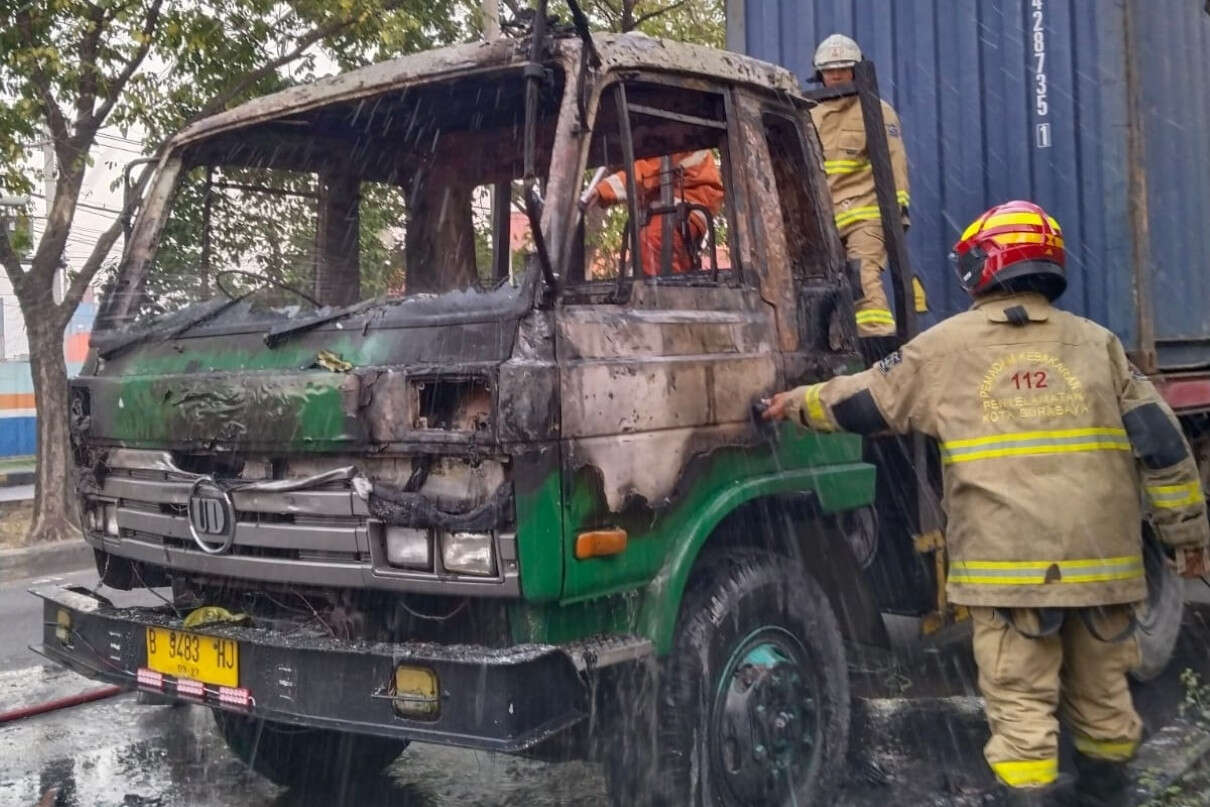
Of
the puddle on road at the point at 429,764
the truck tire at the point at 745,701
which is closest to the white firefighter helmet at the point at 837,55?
the truck tire at the point at 745,701

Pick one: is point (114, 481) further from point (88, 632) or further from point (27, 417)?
point (27, 417)

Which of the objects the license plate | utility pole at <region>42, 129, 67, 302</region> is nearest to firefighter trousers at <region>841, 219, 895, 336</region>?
the license plate

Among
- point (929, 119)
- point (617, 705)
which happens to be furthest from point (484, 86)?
point (929, 119)

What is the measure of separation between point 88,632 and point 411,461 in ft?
4.10

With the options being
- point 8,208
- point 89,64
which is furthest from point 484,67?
point 8,208

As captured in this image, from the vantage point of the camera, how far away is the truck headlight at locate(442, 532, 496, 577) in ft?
9.86

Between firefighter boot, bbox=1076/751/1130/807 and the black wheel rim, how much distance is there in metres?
0.74

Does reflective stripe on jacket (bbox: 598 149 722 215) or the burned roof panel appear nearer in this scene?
the burned roof panel

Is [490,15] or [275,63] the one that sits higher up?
[490,15]

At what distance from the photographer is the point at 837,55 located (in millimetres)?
4973

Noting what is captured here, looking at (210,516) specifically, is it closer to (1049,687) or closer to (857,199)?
(1049,687)

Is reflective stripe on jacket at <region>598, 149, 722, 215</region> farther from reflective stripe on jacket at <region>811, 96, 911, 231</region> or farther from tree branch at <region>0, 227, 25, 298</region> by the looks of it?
tree branch at <region>0, 227, 25, 298</region>

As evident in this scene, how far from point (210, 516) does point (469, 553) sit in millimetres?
865

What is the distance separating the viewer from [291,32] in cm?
1002
